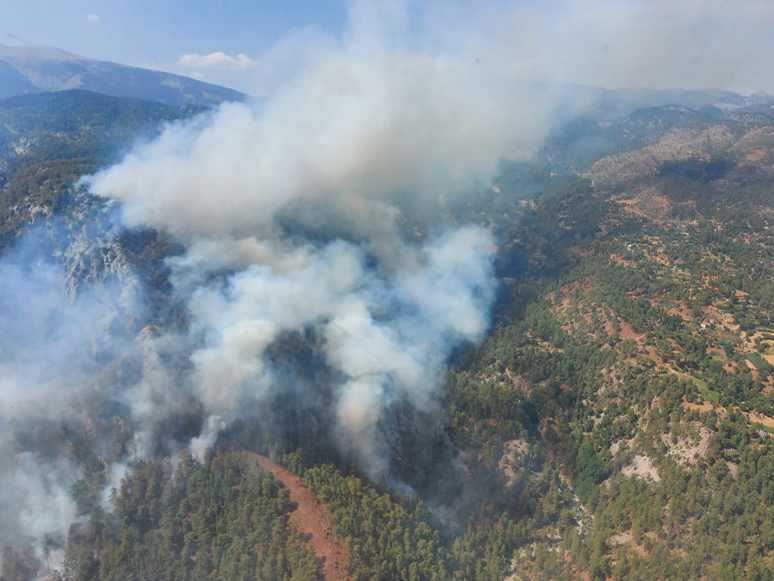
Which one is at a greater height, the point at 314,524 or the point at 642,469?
the point at 642,469

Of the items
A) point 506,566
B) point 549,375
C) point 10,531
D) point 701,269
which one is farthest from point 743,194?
point 10,531

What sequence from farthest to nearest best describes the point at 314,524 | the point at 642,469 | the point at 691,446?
the point at 642,469 → the point at 691,446 → the point at 314,524

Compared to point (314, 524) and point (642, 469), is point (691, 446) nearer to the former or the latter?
point (642, 469)

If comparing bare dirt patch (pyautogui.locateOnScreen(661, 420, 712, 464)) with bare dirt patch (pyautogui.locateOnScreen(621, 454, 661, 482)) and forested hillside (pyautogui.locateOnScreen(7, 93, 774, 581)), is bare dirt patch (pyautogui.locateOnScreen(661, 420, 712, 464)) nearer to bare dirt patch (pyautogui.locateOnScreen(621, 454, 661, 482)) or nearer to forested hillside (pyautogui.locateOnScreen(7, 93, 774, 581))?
forested hillside (pyautogui.locateOnScreen(7, 93, 774, 581))

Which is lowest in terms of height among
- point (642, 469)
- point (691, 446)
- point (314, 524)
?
point (314, 524)

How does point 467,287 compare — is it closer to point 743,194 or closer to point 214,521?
point 214,521

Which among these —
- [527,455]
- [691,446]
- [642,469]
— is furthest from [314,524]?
[691,446]

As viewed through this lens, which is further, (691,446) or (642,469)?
(642,469)

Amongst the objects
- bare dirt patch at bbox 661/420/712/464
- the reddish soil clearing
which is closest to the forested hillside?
bare dirt patch at bbox 661/420/712/464

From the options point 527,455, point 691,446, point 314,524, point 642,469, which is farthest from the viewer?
point 527,455
